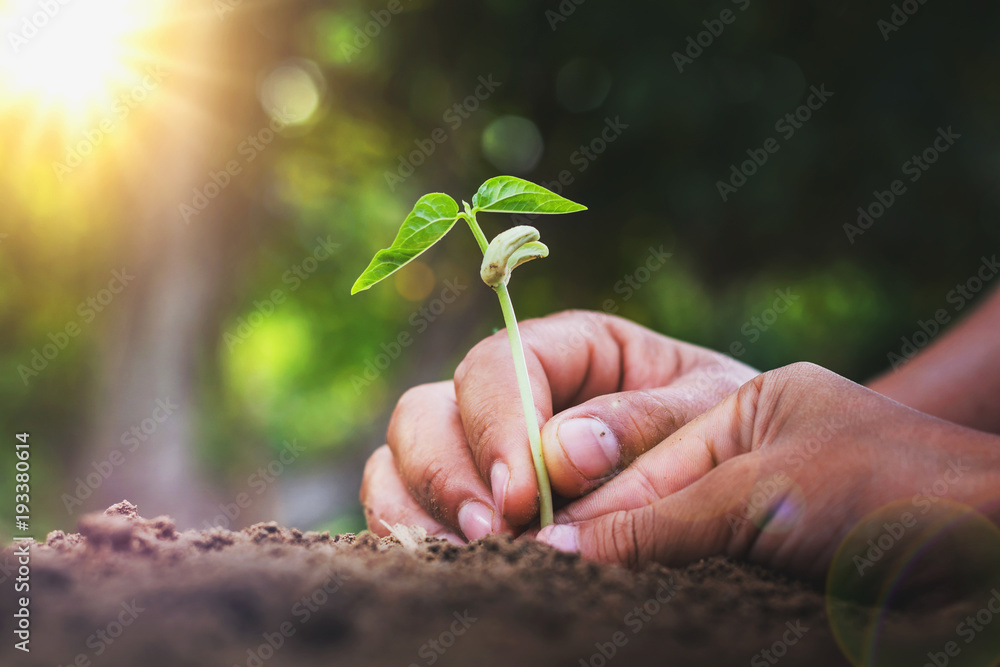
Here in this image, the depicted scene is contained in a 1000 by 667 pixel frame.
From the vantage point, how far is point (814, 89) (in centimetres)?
303

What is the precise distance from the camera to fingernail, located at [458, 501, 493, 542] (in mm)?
1382

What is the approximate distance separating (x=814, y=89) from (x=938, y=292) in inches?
55.0

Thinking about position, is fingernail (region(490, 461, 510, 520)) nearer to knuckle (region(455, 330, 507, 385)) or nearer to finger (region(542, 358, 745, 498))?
finger (region(542, 358, 745, 498))

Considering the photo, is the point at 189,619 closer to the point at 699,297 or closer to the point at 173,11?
the point at 173,11

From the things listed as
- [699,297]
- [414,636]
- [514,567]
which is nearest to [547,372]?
[514,567]

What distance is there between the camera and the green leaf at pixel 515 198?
1.21 metres

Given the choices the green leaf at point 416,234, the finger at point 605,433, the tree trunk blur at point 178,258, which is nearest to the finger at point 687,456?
the finger at point 605,433

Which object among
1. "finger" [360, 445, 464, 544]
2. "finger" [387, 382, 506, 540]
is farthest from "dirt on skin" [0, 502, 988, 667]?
"finger" [360, 445, 464, 544]

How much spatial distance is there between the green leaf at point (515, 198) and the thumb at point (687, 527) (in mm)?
587

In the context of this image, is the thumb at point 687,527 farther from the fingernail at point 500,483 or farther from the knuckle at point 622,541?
the fingernail at point 500,483

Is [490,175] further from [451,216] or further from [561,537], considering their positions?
[561,537]

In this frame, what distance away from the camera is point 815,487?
0.94m

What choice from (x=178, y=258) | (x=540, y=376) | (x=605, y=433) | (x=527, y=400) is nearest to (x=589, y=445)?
(x=605, y=433)

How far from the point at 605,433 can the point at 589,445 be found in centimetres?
5
